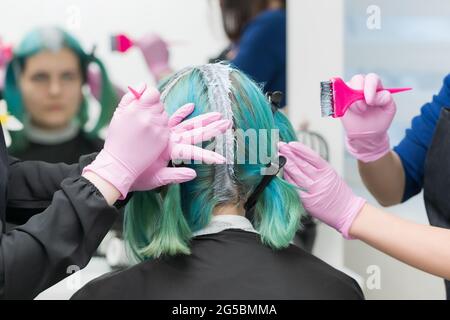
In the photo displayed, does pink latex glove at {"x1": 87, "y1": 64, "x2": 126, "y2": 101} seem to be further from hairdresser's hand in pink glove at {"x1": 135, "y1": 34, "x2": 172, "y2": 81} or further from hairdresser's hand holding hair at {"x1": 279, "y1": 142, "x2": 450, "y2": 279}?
hairdresser's hand holding hair at {"x1": 279, "y1": 142, "x2": 450, "y2": 279}

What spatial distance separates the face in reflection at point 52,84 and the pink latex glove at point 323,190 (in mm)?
1207

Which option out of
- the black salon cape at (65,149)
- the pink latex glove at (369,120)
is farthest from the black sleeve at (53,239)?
the black salon cape at (65,149)

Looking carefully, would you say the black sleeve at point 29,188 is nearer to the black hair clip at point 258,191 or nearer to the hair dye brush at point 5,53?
the black hair clip at point 258,191

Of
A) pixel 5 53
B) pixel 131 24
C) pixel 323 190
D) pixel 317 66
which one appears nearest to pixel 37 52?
pixel 5 53

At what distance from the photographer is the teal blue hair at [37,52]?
2225mm

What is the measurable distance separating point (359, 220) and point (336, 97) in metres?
0.27

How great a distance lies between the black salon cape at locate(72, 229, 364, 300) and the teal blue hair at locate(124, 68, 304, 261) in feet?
0.09

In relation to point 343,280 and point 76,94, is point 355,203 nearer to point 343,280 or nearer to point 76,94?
point 343,280

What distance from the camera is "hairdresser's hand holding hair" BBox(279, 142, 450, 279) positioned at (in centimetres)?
121

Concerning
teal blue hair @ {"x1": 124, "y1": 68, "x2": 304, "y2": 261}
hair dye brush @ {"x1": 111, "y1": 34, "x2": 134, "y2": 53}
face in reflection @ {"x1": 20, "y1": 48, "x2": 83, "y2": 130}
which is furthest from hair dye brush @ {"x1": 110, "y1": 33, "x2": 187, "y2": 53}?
teal blue hair @ {"x1": 124, "y1": 68, "x2": 304, "y2": 261}

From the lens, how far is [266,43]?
7.38ft

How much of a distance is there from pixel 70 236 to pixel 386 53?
149 centimetres

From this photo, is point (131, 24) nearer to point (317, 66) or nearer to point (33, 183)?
point (317, 66)
